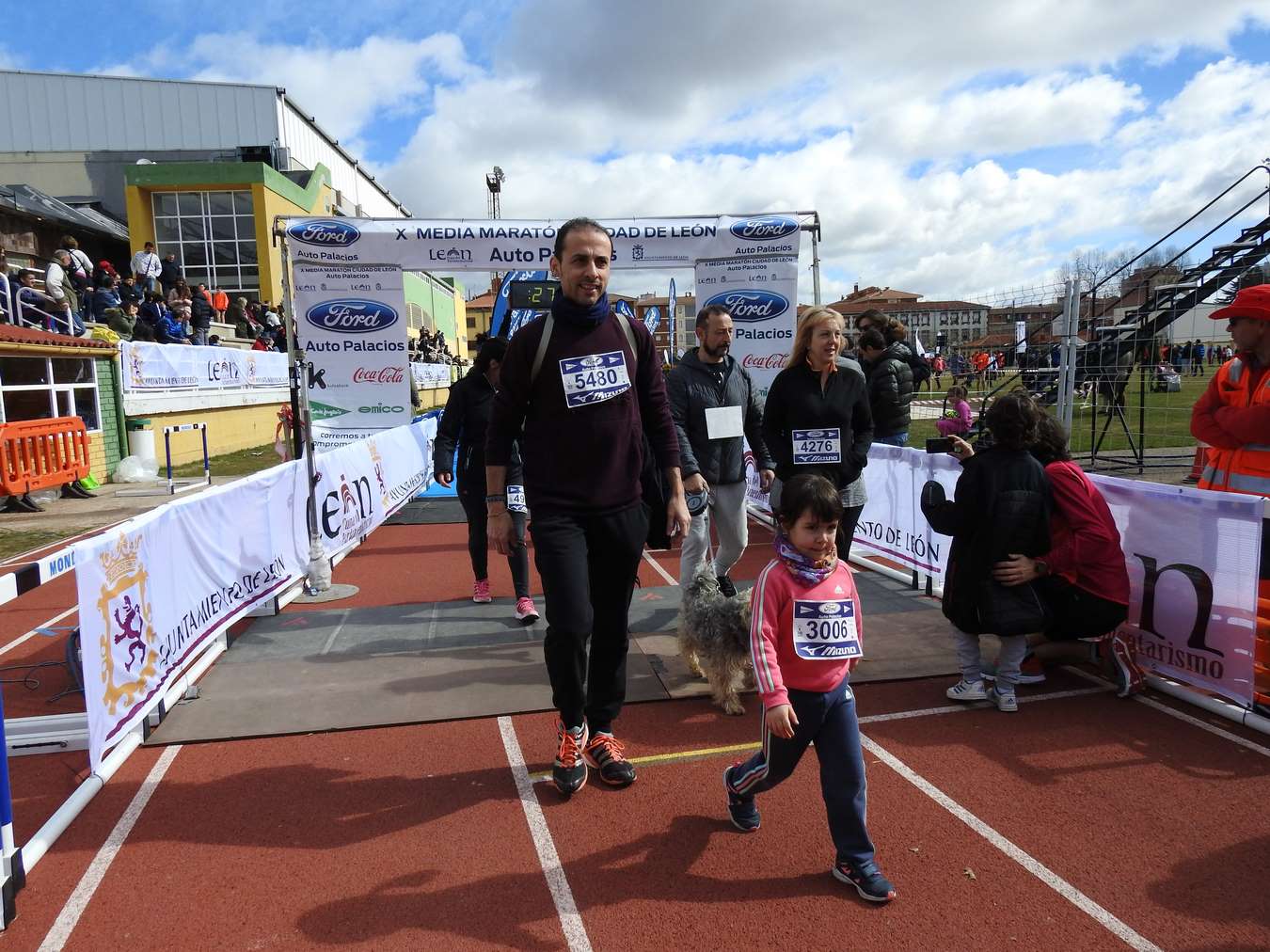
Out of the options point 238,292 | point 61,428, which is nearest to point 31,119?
point 238,292

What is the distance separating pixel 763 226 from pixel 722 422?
4490 millimetres

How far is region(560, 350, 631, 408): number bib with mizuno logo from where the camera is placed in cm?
327

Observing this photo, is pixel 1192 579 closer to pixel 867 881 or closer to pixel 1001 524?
pixel 1001 524

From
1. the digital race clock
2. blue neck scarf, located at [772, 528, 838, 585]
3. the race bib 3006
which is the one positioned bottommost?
the race bib 3006

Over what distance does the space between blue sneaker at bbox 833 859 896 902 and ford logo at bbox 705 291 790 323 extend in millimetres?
7015

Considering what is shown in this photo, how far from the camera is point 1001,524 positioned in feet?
13.6

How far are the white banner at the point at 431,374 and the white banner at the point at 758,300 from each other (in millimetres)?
21717

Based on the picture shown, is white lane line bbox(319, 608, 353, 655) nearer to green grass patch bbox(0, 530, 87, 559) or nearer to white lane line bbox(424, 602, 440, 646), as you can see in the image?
white lane line bbox(424, 602, 440, 646)

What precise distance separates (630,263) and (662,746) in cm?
601

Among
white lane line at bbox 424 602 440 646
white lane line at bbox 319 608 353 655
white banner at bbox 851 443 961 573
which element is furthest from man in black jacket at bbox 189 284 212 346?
white banner at bbox 851 443 961 573

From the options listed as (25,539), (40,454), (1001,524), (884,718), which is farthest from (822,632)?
(40,454)

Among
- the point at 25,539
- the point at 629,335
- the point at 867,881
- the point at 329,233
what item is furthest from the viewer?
the point at 25,539

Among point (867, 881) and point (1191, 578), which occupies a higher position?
point (1191, 578)

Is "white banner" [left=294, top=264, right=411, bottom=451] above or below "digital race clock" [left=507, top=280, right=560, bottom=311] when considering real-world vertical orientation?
below
